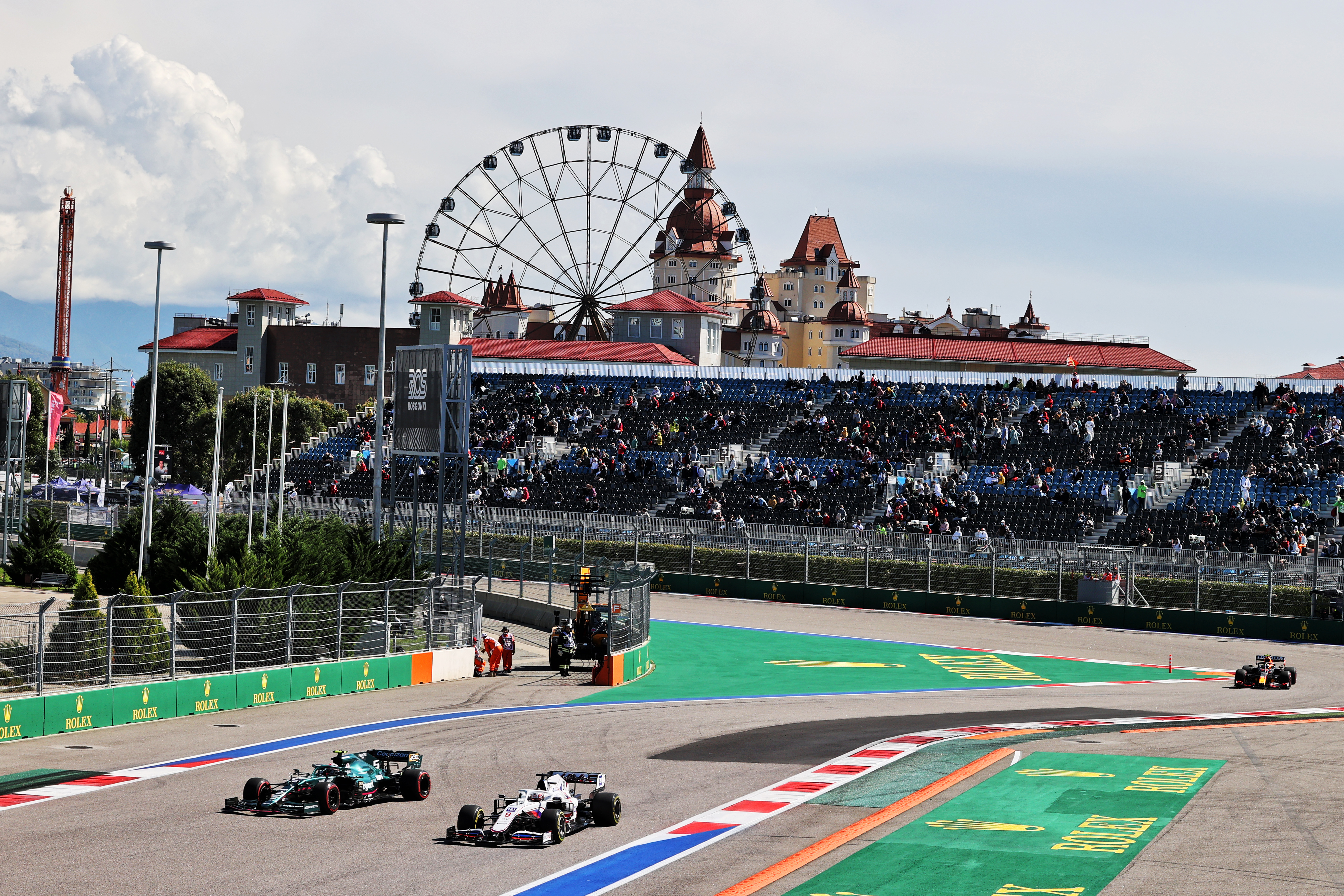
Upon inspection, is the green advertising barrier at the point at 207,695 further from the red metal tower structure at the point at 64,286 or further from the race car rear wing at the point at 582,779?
the red metal tower structure at the point at 64,286

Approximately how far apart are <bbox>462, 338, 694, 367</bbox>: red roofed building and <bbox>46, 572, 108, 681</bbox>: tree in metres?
61.5

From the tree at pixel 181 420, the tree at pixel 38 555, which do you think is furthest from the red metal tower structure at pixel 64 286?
the tree at pixel 38 555

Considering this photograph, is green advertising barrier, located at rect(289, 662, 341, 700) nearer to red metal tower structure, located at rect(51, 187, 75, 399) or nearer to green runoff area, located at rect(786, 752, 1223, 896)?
green runoff area, located at rect(786, 752, 1223, 896)

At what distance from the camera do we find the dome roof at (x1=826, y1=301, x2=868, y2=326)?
16538 cm

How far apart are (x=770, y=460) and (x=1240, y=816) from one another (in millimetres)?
40001

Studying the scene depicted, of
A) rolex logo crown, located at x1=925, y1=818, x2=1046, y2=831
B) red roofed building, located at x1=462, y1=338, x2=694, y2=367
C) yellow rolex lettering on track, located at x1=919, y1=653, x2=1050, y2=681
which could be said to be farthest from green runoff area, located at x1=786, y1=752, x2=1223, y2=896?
red roofed building, located at x1=462, y1=338, x2=694, y2=367

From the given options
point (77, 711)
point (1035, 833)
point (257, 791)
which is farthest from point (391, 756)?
point (1035, 833)

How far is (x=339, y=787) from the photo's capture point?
593 inches

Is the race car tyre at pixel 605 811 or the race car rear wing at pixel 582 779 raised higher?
the race car rear wing at pixel 582 779

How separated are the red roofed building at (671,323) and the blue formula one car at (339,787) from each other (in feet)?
270

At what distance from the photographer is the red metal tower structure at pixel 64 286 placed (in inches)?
5221

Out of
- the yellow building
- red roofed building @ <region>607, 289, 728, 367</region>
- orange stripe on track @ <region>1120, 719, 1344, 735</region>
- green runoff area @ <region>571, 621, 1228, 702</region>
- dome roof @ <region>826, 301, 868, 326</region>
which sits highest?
the yellow building

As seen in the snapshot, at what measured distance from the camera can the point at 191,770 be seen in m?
17.0

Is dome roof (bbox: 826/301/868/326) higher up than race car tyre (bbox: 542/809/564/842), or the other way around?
dome roof (bbox: 826/301/868/326)
